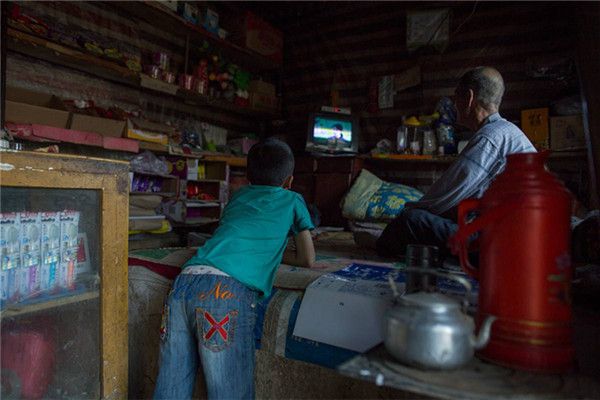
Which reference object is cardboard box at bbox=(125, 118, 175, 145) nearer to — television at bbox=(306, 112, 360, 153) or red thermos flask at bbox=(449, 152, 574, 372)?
television at bbox=(306, 112, 360, 153)

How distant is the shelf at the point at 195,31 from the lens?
4.27 metres

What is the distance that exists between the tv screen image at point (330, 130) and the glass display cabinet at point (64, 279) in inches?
136

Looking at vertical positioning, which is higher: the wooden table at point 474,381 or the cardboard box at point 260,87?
the cardboard box at point 260,87

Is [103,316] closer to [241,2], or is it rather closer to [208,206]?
[208,206]

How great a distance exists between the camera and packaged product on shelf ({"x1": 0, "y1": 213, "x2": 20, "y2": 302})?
1.36 metres

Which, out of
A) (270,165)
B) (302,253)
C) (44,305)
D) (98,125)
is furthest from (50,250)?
(98,125)

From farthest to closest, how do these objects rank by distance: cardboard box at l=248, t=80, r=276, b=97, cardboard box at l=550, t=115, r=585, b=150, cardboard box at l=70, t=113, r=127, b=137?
cardboard box at l=248, t=80, r=276, b=97 < cardboard box at l=550, t=115, r=585, b=150 < cardboard box at l=70, t=113, r=127, b=137

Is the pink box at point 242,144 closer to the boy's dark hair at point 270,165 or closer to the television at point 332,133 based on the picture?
the television at point 332,133

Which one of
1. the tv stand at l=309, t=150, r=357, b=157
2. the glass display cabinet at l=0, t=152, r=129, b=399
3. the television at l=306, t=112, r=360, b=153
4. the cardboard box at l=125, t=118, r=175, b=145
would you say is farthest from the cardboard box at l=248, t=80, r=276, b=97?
the glass display cabinet at l=0, t=152, r=129, b=399

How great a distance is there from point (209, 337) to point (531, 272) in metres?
1.03

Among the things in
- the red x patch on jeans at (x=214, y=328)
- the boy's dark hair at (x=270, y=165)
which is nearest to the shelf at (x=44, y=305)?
the red x patch on jeans at (x=214, y=328)

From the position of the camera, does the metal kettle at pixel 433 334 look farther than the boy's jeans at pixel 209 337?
No

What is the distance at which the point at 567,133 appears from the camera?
149 inches

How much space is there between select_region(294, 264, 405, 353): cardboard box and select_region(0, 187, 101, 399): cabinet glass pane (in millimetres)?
825
